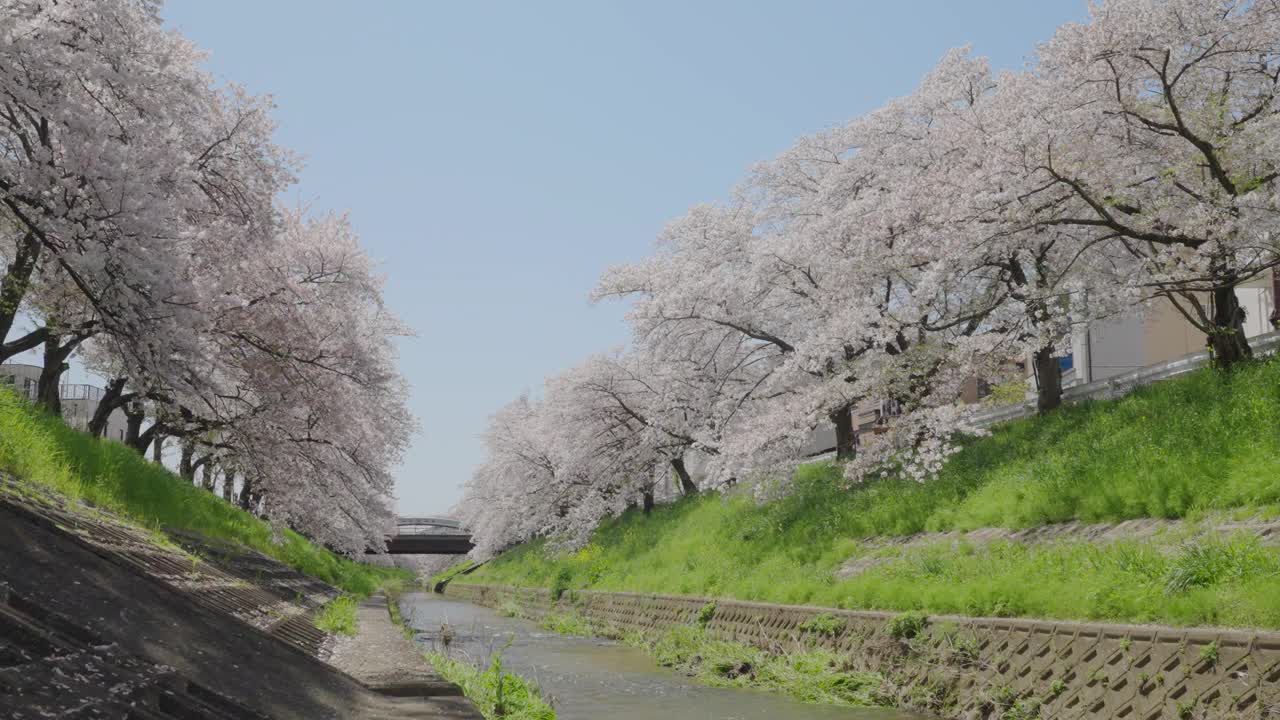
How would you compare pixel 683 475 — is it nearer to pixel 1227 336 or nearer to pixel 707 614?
pixel 707 614

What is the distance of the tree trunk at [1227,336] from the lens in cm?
1588

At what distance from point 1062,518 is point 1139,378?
5687 mm

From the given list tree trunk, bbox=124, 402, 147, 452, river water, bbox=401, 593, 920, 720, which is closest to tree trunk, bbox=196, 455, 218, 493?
tree trunk, bbox=124, 402, 147, 452

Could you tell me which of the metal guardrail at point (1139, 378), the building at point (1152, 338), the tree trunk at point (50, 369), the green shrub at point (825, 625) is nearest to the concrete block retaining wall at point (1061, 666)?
the green shrub at point (825, 625)

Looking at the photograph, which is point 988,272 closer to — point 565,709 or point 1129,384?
point 1129,384

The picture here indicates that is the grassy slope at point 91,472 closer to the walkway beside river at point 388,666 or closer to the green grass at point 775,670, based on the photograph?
the walkway beside river at point 388,666

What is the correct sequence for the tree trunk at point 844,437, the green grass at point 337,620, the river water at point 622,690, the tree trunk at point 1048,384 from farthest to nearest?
the tree trunk at point 844,437
the tree trunk at point 1048,384
the river water at point 622,690
the green grass at point 337,620

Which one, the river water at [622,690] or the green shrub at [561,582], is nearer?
the river water at [622,690]

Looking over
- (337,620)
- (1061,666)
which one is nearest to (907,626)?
(1061,666)

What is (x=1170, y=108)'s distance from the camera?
50.6ft

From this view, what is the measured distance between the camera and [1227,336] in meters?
15.9

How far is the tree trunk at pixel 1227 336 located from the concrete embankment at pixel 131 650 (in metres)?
14.8

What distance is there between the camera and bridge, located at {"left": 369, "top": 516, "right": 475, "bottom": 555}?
218ft

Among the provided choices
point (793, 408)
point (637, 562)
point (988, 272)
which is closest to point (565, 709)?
point (793, 408)
